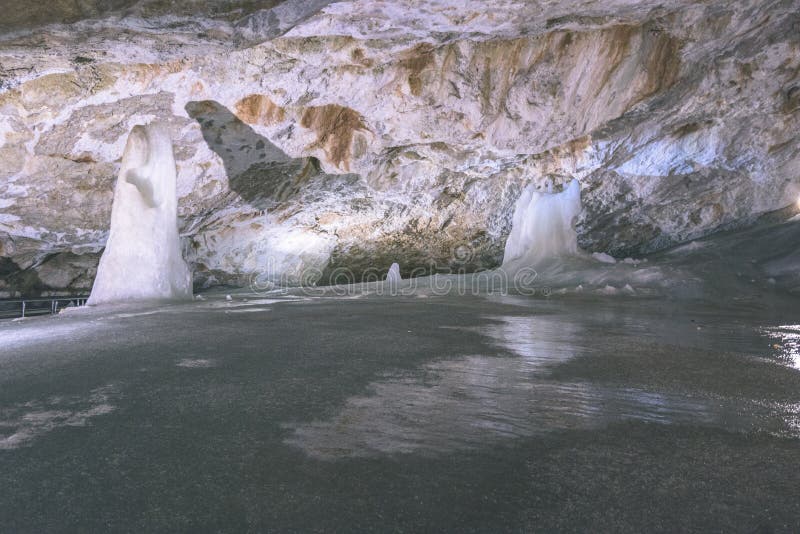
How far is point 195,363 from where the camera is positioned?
9.06 ft

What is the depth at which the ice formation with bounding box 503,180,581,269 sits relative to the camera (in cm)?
1105

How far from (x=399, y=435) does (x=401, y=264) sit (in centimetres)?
1575

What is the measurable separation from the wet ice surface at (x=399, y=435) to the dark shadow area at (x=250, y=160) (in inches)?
228

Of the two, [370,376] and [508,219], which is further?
[508,219]

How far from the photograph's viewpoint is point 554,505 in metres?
1.22

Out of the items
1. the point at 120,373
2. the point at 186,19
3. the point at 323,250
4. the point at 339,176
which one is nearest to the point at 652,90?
the point at 339,176

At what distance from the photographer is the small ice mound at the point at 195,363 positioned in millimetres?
2686

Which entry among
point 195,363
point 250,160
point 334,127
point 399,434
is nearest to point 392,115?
point 334,127

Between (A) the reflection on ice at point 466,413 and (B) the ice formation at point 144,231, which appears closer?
(A) the reflection on ice at point 466,413

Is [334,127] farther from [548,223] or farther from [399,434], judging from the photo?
[399,434]

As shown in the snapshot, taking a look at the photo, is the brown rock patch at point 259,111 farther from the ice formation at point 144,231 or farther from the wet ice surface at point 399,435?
the wet ice surface at point 399,435

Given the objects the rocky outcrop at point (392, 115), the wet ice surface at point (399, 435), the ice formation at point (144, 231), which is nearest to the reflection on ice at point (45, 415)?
the wet ice surface at point (399, 435)

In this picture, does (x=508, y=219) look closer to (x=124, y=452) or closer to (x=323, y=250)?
(x=323, y=250)

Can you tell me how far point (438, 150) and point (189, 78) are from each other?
5.02 metres
